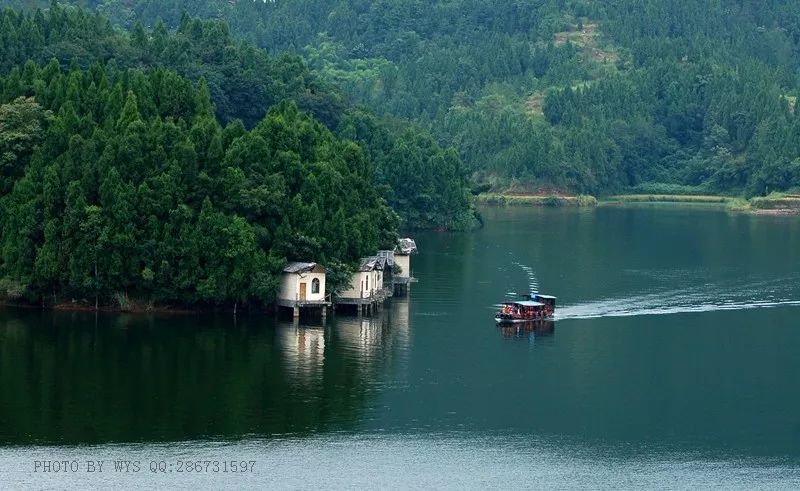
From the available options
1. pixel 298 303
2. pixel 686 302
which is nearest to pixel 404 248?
pixel 298 303

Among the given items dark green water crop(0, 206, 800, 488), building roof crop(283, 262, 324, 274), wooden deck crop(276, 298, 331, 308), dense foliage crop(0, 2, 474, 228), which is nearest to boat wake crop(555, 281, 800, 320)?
dark green water crop(0, 206, 800, 488)

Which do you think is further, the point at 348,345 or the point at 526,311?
the point at 526,311

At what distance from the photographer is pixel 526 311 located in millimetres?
89000

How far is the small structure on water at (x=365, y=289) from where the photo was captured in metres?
90.1

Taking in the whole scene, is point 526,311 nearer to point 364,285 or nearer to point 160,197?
point 364,285

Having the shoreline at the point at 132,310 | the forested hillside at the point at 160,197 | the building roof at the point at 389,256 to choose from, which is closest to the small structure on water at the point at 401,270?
the building roof at the point at 389,256

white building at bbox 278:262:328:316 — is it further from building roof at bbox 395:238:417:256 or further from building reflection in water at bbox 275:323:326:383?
building roof at bbox 395:238:417:256

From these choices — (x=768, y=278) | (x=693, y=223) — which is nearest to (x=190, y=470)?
(x=768, y=278)

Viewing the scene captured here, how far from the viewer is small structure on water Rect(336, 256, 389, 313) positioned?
296ft

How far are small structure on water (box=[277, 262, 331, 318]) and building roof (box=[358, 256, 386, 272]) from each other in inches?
158

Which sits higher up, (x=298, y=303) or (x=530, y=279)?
(x=530, y=279)

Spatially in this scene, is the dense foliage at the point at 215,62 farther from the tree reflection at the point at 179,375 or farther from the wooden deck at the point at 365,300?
the tree reflection at the point at 179,375

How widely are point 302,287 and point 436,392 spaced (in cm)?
1881

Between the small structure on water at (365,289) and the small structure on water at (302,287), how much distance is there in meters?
2.72
